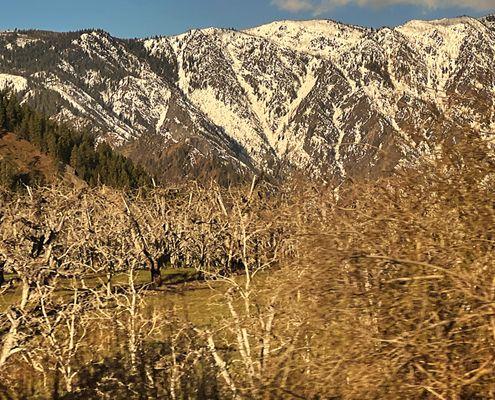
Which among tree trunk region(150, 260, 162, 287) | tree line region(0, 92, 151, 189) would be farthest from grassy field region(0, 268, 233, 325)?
tree line region(0, 92, 151, 189)

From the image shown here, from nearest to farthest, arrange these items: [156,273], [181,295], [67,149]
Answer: [181,295] → [156,273] → [67,149]

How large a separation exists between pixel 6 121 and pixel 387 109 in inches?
6479

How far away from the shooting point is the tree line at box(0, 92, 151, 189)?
148 meters

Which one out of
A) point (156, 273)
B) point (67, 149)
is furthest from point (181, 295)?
point (67, 149)

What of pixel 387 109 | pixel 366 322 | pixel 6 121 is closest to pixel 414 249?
pixel 366 322

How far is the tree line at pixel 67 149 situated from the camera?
485ft

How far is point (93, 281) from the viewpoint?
52562mm

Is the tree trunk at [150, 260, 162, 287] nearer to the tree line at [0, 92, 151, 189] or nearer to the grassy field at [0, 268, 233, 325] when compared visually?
the grassy field at [0, 268, 233, 325]

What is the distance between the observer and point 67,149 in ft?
504

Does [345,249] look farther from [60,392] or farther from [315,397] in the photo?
[60,392]

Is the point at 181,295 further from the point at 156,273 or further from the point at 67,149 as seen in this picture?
the point at 67,149

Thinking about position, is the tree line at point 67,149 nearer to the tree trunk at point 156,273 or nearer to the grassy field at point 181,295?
the grassy field at point 181,295

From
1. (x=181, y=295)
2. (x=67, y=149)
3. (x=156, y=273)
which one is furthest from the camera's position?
(x=67, y=149)

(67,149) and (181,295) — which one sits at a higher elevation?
(67,149)
